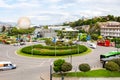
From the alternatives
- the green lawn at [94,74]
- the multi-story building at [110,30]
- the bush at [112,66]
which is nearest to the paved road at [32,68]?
the green lawn at [94,74]

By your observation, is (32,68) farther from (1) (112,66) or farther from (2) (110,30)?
(2) (110,30)

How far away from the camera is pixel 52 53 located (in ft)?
152

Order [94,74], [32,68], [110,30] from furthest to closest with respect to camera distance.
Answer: [110,30] → [32,68] → [94,74]

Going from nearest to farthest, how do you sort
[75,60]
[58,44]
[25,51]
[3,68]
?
[3,68]
[75,60]
[25,51]
[58,44]

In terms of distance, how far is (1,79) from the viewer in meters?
29.5

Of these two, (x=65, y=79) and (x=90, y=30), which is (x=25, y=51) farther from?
(x=90, y=30)

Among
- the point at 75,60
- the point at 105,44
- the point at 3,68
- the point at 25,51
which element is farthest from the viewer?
the point at 105,44

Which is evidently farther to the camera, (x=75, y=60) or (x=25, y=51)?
(x=25, y=51)

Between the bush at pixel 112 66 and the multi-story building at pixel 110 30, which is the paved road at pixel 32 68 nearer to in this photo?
the bush at pixel 112 66

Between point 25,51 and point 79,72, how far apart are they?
20.4 meters

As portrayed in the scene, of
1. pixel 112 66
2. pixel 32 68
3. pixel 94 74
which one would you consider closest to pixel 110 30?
pixel 32 68

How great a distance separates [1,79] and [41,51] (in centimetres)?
1872

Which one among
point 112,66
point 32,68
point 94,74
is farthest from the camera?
point 32,68

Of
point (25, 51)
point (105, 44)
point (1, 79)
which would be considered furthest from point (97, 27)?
point (1, 79)
